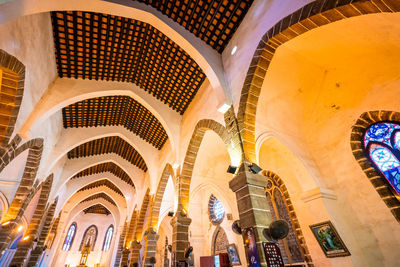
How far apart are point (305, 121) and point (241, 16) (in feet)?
12.6

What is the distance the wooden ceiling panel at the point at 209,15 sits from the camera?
527 centimetres

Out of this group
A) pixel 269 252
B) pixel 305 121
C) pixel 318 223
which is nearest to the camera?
pixel 269 252

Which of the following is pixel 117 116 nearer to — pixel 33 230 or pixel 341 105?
pixel 33 230

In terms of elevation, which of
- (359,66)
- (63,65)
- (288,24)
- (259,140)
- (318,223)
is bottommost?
(318,223)

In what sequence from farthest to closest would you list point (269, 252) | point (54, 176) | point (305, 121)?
point (54, 176) → point (305, 121) → point (269, 252)

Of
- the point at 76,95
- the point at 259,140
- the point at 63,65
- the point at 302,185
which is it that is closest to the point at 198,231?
the point at 302,185

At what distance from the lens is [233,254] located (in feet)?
26.9

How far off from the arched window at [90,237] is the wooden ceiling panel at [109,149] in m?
12.3

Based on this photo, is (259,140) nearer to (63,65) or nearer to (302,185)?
(302,185)

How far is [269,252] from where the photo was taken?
3.21 meters

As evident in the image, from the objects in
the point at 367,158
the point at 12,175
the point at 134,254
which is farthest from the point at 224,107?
the point at 12,175

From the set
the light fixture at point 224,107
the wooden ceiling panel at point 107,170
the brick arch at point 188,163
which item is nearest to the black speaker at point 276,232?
the light fixture at point 224,107

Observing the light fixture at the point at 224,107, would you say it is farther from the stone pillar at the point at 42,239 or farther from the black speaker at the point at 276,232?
the stone pillar at the point at 42,239

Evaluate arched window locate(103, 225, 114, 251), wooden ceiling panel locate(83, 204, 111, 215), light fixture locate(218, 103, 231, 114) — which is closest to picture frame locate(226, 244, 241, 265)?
light fixture locate(218, 103, 231, 114)
